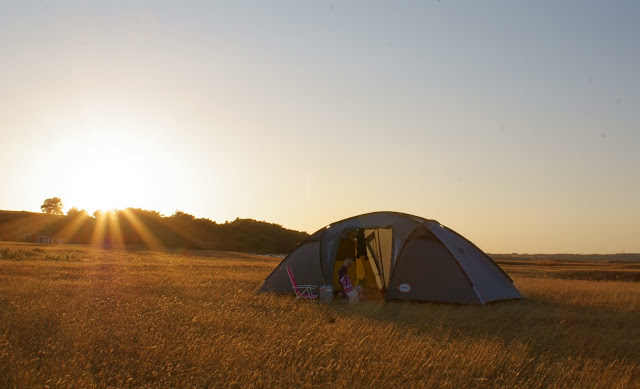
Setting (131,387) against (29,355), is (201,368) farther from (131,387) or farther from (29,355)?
(29,355)

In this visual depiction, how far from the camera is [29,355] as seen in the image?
23.3 feet

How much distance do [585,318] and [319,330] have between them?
604cm

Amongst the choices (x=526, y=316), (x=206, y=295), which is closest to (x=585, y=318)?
(x=526, y=316)

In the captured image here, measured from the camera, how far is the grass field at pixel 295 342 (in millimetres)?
6652

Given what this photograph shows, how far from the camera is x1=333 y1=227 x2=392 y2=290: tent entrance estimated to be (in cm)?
1759

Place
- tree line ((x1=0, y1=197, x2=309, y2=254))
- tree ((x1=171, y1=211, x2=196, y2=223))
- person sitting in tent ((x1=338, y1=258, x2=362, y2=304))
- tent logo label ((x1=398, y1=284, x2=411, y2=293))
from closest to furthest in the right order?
person sitting in tent ((x1=338, y1=258, x2=362, y2=304)) → tent logo label ((x1=398, y1=284, x2=411, y2=293)) → tree line ((x1=0, y1=197, x2=309, y2=254)) → tree ((x1=171, y1=211, x2=196, y2=223))

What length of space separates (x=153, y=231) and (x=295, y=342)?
51.0 metres

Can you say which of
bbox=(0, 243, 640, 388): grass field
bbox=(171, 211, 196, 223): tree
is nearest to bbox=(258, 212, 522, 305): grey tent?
bbox=(0, 243, 640, 388): grass field

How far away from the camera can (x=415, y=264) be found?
15.3m

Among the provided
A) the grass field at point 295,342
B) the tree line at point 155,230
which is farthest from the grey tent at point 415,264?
the tree line at point 155,230

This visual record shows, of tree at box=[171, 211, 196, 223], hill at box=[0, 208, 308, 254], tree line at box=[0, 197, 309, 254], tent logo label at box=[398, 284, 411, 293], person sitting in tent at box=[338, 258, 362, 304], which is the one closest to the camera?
person sitting in tent at box=[338, 258, 362, 304]

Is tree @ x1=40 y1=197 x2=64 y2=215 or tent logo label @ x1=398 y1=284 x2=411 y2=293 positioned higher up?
tree @ x1=40 y1=197 x2=64 y2=215

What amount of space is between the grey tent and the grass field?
744 millimetres

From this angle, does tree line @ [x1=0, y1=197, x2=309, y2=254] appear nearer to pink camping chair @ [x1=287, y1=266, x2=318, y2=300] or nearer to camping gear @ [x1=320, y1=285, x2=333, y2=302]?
pink camping chair @ [x1=287, y1=266, x2=318, y2=300]
